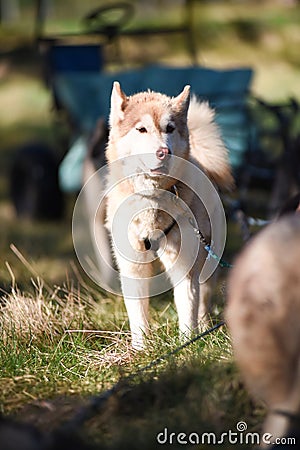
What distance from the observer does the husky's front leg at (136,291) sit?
541 centimetres

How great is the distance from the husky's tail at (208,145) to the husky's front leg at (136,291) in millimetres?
875

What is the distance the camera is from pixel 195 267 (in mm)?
5473

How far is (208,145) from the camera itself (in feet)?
19.5

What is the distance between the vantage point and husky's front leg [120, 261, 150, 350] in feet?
17.7

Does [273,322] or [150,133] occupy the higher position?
[150,133]

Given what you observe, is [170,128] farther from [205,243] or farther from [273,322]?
[273,322]

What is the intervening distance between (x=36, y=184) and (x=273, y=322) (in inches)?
327

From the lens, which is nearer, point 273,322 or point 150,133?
point 273,322

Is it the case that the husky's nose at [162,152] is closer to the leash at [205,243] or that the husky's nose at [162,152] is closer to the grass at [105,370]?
the leash at [205,243]

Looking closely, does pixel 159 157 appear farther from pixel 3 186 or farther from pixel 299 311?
pixel 3 186

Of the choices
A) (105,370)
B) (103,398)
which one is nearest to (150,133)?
(105,370)

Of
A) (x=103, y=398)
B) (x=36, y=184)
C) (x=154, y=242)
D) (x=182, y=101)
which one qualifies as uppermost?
(x=36, y=184)

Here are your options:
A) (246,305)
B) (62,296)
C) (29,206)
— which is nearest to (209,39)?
(29,206)

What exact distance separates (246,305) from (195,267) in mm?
1916
